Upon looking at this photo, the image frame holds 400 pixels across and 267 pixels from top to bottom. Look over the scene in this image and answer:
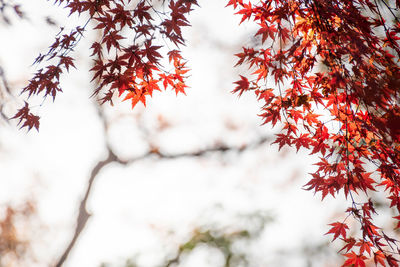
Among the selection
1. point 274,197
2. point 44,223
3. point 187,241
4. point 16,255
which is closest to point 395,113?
point 274,197

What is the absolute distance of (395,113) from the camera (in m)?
1.30

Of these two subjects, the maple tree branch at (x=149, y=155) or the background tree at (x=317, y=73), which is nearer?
the background tree at (x=317, y=73)

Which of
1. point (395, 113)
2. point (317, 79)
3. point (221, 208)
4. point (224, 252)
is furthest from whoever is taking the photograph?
point (221, 208)

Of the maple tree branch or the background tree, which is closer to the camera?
the background tree

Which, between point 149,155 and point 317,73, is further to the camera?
point 149,155

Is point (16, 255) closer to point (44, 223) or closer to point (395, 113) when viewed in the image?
point (44, 223)

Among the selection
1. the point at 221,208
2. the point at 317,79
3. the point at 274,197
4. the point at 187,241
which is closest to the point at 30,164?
the point at 187,241

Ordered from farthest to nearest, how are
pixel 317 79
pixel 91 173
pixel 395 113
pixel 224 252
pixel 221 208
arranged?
pixel 91 173 < pixel 221 208 < pixel 224 252 < pixel 317 79 < pixel 395 113

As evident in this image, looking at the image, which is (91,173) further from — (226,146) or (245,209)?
(245,209)

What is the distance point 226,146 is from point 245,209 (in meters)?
0.76

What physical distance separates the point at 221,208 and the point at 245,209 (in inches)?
10.3

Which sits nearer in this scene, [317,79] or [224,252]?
[317,79]

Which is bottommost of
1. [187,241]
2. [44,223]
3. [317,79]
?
[44,223]

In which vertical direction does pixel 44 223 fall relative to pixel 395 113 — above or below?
below
